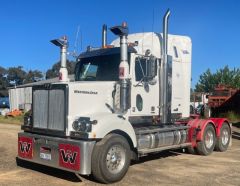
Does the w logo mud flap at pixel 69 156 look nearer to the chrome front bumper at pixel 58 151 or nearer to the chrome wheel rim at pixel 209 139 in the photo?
the chrome front bumper at pixel 58 151

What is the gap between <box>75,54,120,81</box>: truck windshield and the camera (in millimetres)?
9930

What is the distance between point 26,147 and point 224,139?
696 cm

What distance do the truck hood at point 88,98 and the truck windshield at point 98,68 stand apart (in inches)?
19.3

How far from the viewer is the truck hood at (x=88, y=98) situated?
8695 mm

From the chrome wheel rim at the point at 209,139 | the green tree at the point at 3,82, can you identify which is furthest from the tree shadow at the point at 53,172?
the green tree at the point at 3,82

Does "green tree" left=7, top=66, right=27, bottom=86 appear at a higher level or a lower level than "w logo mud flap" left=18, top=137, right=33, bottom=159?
higher

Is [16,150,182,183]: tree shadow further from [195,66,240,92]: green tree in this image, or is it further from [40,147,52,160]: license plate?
[195,66,240,92]: green tree

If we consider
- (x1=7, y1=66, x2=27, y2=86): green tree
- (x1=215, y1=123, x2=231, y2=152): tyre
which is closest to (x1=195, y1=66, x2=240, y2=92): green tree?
(x1=7, y1=66, x2=27, y2=86): green tree

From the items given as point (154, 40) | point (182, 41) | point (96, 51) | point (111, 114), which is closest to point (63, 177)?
point (111, 114)

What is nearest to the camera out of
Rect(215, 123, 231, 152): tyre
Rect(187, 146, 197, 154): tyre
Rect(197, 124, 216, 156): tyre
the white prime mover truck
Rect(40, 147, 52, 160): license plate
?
the white prime mover truck

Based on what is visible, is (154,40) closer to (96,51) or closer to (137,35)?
(137,35)

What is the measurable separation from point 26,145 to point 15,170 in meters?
0.77

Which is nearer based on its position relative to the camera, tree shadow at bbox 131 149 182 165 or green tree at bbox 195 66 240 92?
tree shadow at bbox 131 149 182 165

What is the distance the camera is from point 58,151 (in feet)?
27.9
